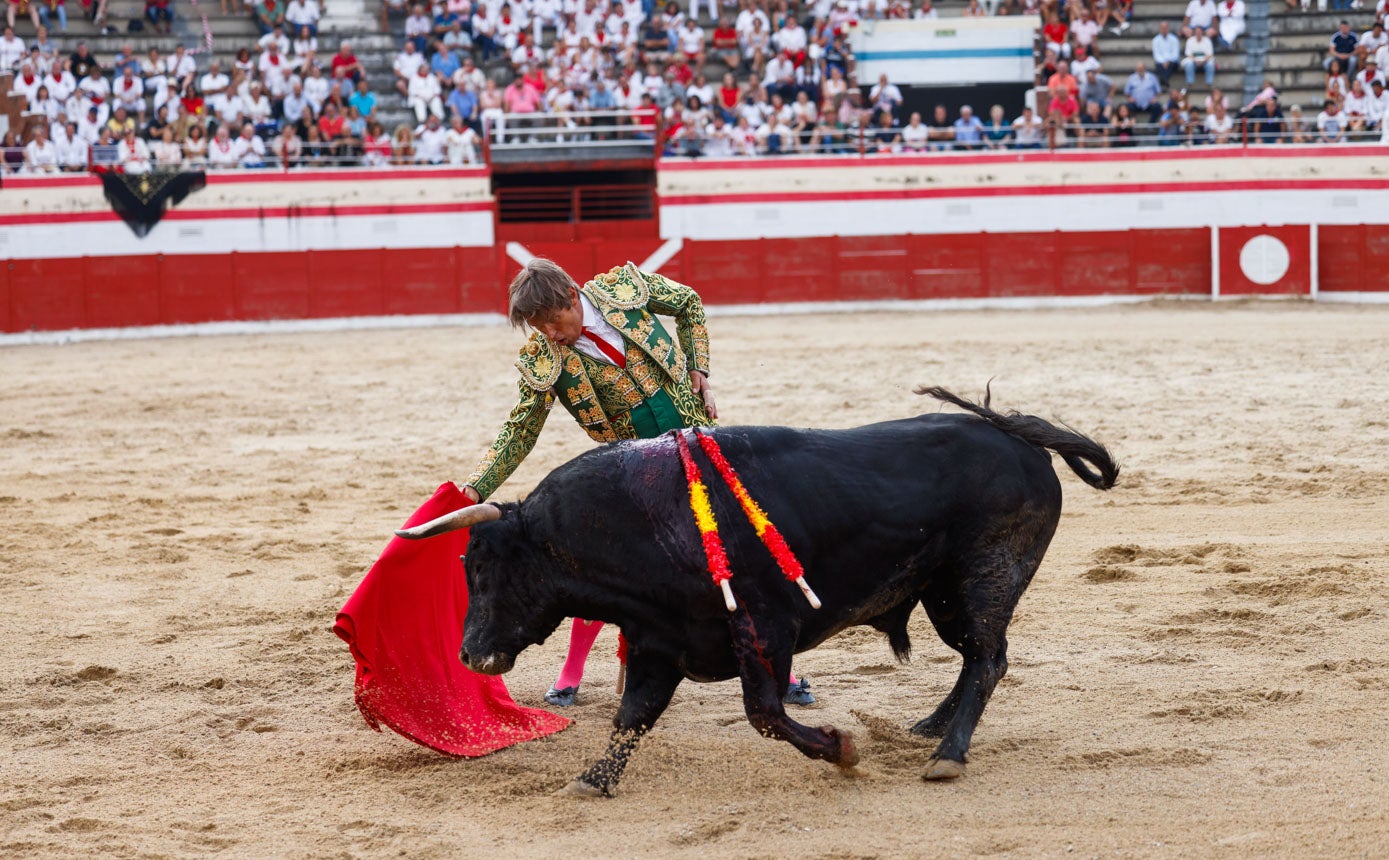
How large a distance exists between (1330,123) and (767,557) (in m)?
15.2

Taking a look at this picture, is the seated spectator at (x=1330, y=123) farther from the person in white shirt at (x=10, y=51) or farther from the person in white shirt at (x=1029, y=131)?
the person in white shirt at (x=10, y=51)

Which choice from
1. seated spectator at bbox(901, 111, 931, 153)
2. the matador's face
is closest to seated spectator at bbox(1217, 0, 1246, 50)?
seated spectator at bbox(901, 111, 931, 153)

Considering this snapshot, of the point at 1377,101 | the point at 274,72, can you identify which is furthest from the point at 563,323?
the point at 1377,101

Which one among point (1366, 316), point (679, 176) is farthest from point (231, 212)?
point (1366, 316)

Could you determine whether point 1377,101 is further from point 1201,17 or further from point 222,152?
point 222,152

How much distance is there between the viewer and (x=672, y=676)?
12.1 feet

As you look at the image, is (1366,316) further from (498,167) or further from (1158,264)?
(498,167)

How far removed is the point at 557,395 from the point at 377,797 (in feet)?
3.78

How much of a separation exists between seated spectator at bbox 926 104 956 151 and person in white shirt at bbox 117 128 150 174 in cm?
873

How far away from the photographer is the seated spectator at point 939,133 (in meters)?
17.3

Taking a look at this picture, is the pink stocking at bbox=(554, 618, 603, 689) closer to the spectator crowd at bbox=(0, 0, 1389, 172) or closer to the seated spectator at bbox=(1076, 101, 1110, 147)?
the spectator crowd at bbox=(0, 0, 1389, 172)

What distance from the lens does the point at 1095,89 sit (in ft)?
58.0

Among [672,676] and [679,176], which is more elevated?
[679,176]

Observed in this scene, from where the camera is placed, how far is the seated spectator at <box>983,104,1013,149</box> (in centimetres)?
1731
